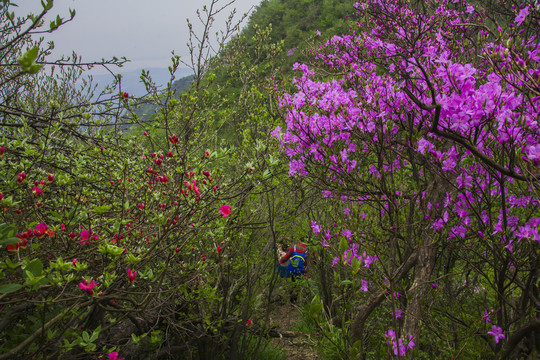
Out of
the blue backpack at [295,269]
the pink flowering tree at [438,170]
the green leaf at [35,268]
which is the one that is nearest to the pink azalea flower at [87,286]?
the green leaf at [35,268]

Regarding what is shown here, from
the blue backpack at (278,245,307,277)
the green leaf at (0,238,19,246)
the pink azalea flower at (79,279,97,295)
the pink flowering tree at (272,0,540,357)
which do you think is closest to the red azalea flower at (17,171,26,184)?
the pink azalea flower at (79,279,97,295)

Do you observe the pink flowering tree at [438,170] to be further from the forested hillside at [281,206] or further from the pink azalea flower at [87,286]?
the pink azalea flower at [87,286]

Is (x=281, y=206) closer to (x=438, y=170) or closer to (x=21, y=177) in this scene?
(x=438, y=170)

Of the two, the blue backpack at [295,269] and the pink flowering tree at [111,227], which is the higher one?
the pink flowering tree at [111,227]

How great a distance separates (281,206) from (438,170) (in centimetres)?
204

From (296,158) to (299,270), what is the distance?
10.7ft

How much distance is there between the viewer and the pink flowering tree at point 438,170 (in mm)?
1831

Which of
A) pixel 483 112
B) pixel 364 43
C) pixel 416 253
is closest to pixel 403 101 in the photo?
pixel 483 112

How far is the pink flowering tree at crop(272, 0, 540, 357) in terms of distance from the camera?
1.83 meters

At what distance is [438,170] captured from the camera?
2.34m

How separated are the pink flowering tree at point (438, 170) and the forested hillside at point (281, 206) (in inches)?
0.9

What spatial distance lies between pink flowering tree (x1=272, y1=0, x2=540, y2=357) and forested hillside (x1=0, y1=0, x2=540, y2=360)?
0.02m

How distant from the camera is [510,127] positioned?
70.6 inches

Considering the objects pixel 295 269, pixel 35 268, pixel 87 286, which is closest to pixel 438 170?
pixel 87 286
